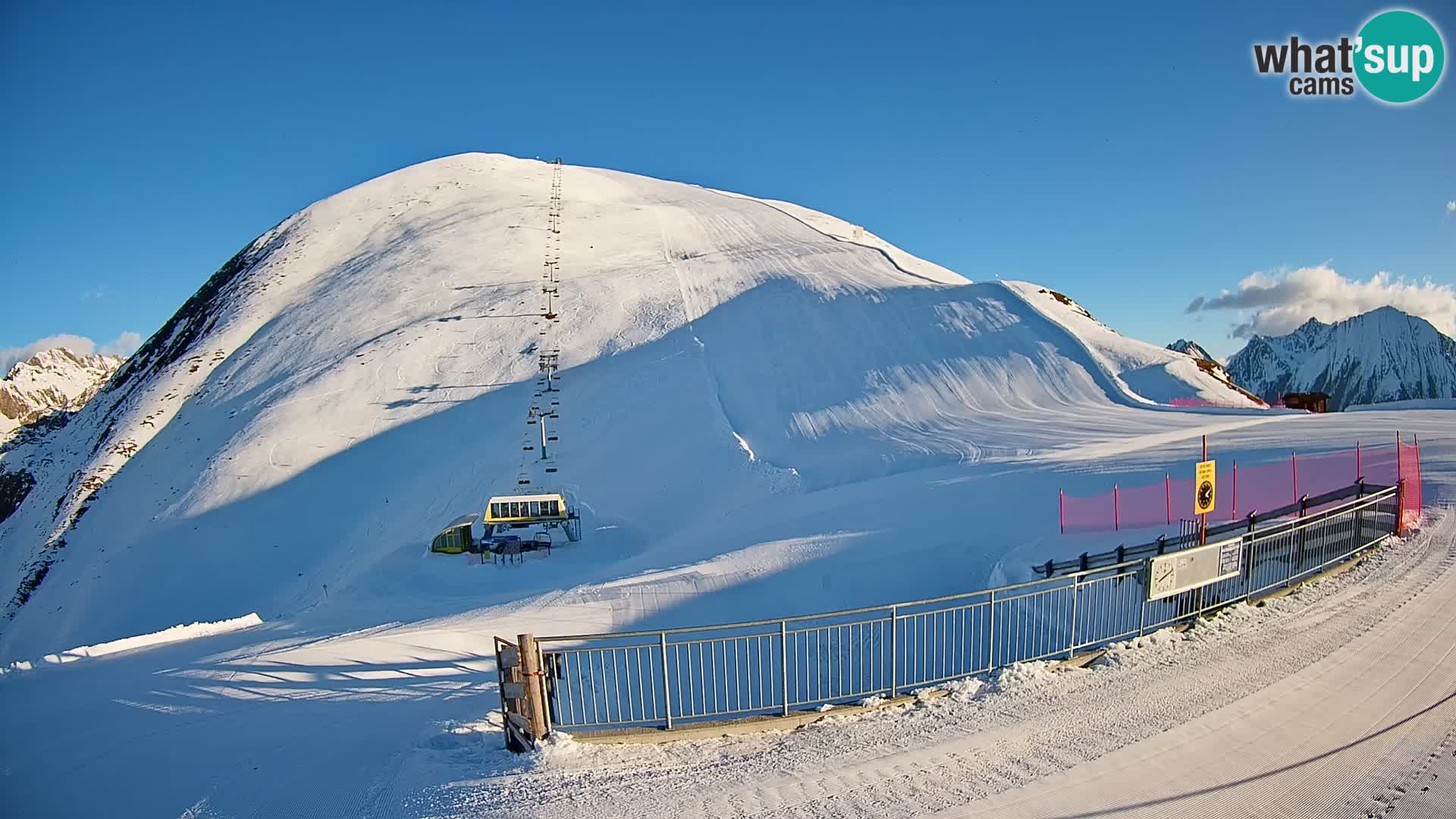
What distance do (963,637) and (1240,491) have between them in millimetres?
13184

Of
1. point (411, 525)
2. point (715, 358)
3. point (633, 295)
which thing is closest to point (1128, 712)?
point (411, 525)

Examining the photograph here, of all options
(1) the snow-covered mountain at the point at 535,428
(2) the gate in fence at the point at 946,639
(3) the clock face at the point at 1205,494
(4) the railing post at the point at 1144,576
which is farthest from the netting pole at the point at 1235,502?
(4) the railing post at the point at 1144,576

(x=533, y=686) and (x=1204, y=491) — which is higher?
(x=1204, y=491)

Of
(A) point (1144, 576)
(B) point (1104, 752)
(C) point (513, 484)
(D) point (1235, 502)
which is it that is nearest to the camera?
(B) point (1104, 752)

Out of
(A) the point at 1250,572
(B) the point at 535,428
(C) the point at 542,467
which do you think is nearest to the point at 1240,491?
(A) the point at 1250,572

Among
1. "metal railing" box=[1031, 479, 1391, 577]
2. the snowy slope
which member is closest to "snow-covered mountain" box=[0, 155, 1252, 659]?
the snowy slope

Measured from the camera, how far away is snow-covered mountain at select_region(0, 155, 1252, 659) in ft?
75.4

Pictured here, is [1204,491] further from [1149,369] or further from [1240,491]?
[1149,369]

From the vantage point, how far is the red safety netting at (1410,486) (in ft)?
44.4

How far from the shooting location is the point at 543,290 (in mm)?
39719

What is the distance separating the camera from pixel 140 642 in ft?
48.8

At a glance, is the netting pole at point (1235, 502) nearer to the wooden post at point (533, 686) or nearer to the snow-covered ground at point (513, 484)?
the snow-covered ground at point (513, 484)

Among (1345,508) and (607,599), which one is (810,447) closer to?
(607,599)

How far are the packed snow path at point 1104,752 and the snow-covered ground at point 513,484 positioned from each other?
67 millimetres
